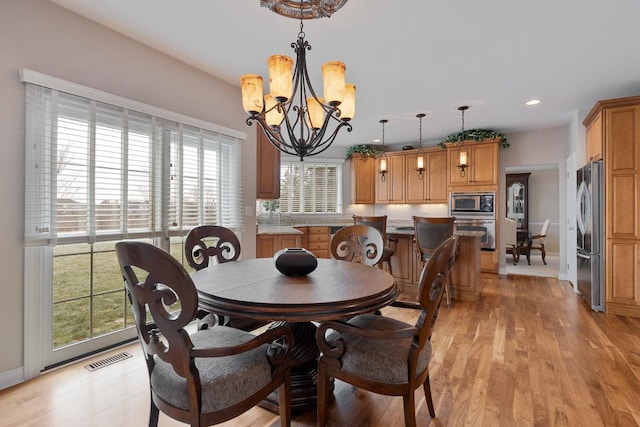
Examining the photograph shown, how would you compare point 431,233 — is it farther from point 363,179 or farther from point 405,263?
point 363,179

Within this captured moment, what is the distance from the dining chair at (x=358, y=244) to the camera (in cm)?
228

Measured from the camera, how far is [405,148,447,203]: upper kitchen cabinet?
5.98 m

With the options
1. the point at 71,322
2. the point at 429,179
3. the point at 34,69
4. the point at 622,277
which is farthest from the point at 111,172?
the point at 429,179

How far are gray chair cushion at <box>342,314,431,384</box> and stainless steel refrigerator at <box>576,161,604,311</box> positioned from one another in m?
3.28

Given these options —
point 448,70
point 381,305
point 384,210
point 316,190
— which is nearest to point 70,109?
point 381,305

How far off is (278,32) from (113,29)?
132 centimetres

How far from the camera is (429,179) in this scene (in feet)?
20.1

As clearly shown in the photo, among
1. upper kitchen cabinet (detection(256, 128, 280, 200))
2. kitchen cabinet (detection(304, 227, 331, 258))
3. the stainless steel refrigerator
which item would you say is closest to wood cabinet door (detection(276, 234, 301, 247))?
upper kitchen cabinet (detection(256, 128, 280, 200))

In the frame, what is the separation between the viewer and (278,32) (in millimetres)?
2514

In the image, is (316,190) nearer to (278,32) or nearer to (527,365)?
(278,32)

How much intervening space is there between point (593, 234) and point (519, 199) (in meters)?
5.52

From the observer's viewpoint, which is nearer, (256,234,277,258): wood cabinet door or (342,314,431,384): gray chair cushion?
(342,314,431,384): gray chair cushion

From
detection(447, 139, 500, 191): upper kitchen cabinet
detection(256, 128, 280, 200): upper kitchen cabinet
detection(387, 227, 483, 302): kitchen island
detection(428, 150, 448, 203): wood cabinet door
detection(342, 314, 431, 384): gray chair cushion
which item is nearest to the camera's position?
detection(342, 314, 431, 384): gray chair cushion

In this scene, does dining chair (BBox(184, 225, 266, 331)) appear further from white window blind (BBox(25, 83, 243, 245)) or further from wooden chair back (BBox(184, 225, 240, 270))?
white window blind (BBox(25, 83, 243, 245))
